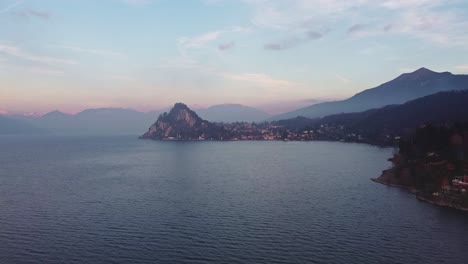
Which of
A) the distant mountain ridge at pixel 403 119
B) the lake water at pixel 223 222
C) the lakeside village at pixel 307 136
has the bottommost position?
the lake water at pixel 223 222

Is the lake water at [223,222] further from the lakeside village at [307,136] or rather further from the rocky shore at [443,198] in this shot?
the lakeside village at [307,136]

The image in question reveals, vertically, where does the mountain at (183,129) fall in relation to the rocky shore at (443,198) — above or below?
above

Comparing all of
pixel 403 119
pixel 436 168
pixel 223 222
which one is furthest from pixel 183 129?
pixel 223 222

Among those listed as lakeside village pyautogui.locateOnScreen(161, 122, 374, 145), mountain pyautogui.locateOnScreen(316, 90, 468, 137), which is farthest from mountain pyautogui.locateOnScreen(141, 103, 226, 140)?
mountain pyautogui.locateOnScreen(316, 90, 468, 137)

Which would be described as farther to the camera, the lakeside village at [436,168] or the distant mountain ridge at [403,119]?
the distant mountain ridge at [403,119]

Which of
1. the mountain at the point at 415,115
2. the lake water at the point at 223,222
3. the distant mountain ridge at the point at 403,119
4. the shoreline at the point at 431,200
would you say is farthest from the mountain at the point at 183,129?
the shoreline at the point at 431,200

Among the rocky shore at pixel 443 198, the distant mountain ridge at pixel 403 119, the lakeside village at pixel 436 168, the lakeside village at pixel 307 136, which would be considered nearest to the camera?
the rocky shore at pixel 443 198
